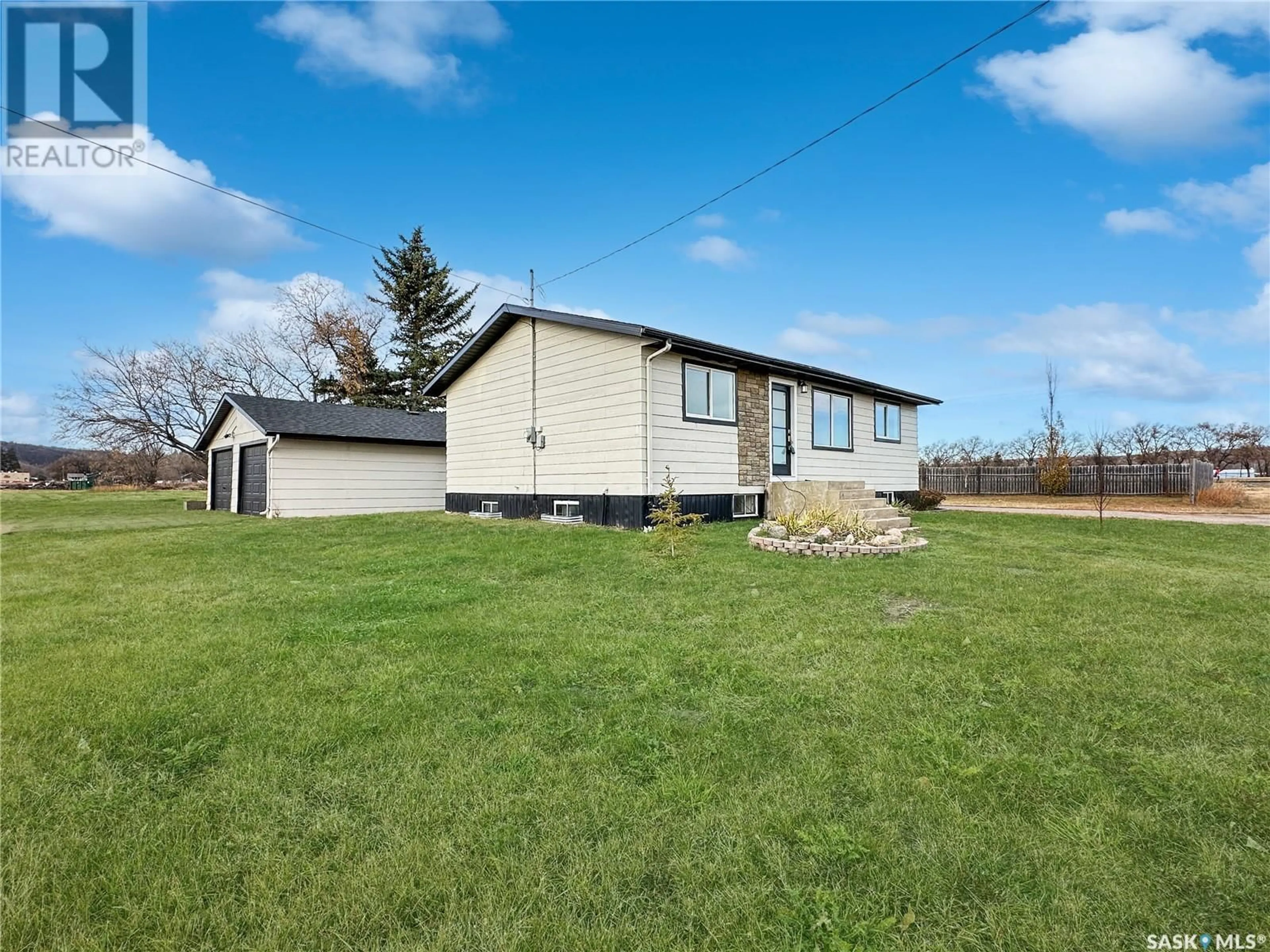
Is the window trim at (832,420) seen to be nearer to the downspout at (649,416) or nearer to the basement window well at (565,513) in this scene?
the downspout at (649,416)

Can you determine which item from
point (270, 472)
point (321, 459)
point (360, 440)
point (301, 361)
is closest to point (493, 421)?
point (360, 440)

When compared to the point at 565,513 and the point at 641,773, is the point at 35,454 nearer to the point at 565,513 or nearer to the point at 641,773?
the point at 565,513

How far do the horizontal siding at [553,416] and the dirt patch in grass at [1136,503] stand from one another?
15263 mm

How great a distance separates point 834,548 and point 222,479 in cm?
2015

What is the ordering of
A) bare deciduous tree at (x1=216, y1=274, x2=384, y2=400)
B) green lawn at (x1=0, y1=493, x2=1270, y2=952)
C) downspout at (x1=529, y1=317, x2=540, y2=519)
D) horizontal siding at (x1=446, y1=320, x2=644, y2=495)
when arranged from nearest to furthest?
1. green lawn at (x1=0, y1=493, x2=1270, y2=952)
2. horizontal siding at (x1=446, y1=320, x2=644, y2=495)
3. downspout at (x1=529, y1=317, x2=540, y2=519)
4. bare deciduous tree at (x1=216, y1=274, x2=384, y2=400)

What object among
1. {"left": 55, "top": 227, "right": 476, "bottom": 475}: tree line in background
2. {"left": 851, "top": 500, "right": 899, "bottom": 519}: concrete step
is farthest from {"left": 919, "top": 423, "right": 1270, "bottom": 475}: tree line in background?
{"left": 55, "top": 227, "right": 476, "bottom": 475}: tree line in background

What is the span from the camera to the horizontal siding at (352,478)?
15.4m

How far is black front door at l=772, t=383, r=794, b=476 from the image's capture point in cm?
1280

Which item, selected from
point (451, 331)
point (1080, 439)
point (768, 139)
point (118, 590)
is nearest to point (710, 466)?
→ point (768, 139)

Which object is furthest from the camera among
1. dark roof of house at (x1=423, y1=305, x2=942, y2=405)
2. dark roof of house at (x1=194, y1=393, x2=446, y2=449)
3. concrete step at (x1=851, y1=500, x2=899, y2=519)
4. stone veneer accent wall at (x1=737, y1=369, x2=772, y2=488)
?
Answer: dark roof of house at (x1=194, y1=393, x2=446, y2=449)

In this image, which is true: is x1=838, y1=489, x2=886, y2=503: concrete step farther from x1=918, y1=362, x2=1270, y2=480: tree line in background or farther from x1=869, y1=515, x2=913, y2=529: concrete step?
x1=918, y1=362, x2=1270, y2=480: tree line in background

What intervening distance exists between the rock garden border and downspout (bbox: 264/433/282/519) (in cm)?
1331

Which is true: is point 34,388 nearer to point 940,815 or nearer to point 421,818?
point 421,818

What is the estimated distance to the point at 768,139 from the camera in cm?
943
